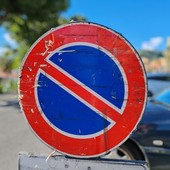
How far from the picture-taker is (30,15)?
2248 centimetres

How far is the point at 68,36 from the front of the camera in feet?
5.82

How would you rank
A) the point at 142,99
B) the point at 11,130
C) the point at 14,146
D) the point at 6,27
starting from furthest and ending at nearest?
the point at 6,27
the point at 11,130
the point at 14,146
the point at 142,99

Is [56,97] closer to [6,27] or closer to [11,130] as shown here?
[11,130]

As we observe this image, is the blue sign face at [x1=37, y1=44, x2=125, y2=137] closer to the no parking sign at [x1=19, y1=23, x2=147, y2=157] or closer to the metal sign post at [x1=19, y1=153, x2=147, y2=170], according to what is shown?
the no parking sign at [x1=19, y1=23, x2=147, y2=157]

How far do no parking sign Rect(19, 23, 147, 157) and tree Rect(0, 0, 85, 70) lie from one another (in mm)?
19447

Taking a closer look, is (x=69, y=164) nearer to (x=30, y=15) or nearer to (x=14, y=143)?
(x=14, y=143)

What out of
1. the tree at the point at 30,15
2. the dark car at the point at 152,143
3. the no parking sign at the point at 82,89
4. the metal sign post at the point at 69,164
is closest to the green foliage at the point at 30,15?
the tree at the point at 30,15

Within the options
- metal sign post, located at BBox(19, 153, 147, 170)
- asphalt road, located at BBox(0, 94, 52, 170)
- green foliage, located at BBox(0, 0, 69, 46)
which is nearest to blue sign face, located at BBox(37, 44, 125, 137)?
metal sign post, located at BBox(19, 153, 147, 170)

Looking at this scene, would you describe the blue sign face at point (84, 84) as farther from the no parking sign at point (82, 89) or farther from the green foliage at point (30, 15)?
the green foliage at point (30, 15)

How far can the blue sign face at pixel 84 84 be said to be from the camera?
5.67 ft

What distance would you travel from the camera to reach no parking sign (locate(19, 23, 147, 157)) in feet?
5.66

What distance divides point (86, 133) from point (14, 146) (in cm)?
439

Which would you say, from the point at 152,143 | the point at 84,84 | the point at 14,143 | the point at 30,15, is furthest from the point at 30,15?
the point at 84,84

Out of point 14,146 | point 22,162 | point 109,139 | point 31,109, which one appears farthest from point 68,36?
point 14,146
